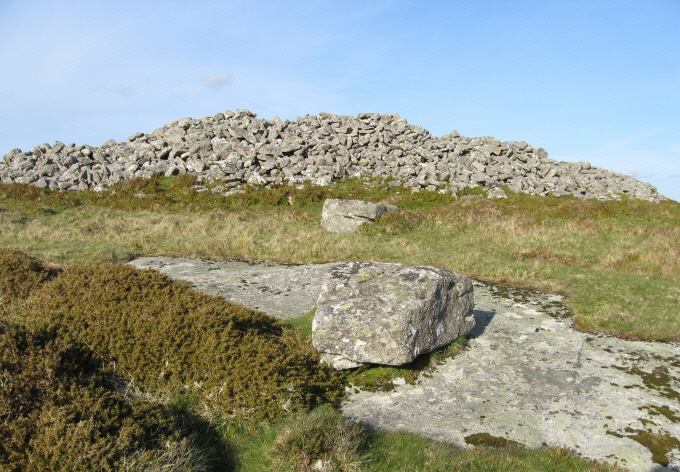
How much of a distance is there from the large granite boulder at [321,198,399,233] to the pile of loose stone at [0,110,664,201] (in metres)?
11.0

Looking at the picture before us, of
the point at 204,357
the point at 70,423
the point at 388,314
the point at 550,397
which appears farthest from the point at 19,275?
the point at 550,397

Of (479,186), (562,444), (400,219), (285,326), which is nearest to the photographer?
(562,444)

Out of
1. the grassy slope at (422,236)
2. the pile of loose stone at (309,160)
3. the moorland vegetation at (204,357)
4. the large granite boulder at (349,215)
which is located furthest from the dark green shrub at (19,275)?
the pile of loose stone at (309,160)

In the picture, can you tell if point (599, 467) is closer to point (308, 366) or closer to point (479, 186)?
point (308, 366)

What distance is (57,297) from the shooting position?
33.9 ft

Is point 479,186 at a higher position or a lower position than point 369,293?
higher

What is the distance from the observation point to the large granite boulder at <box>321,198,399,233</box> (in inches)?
1046

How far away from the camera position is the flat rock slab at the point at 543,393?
25.7 ft

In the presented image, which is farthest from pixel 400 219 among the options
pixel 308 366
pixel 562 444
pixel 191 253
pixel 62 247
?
pixel 562 444

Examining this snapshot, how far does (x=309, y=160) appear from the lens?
41812 millimetres

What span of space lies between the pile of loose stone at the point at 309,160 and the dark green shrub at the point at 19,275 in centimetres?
2297

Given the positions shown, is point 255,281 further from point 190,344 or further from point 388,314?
point 388,314

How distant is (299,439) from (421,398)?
315 centimetres

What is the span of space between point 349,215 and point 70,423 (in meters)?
21.3
